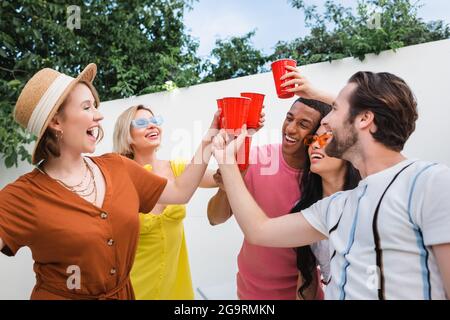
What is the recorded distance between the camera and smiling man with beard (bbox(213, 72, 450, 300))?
0.88m

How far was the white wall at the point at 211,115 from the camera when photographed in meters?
2.56

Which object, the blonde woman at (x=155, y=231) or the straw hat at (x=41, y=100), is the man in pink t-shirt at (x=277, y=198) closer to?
the blonde woman at (x=155, y=231)

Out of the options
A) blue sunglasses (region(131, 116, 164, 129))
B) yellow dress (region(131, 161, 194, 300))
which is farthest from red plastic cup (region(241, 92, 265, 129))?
blue sunglasses (region(131, 116, 164, 129))

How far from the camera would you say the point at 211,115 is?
10.3 feet

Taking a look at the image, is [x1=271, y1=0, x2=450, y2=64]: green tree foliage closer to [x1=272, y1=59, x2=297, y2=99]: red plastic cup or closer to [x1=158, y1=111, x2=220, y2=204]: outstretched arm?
[x1=272, y1=59, x2=297, y2=99]: red plastic cup

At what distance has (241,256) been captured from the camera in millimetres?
1688

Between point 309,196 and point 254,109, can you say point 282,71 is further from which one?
point 309,196

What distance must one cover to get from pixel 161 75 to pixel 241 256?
7.94 ft

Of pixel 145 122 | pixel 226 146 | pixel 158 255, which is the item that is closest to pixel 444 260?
pixel 226 146

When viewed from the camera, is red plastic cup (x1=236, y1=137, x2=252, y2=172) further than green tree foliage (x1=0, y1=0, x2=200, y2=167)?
No

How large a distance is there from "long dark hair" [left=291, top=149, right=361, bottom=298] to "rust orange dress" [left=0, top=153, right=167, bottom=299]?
0.61 metres

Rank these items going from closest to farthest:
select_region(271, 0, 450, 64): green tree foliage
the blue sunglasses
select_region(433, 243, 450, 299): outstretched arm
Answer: select_region(433, 243, 450, 299): outstretched arm
the blue sunglasses
select_region(271, 0, 450, 64): green tree foliage

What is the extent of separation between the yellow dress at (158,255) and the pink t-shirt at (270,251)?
382mm
